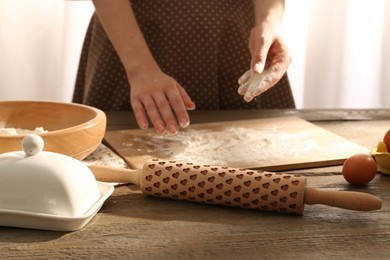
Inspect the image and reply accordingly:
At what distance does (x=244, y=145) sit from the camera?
1314 millimetres

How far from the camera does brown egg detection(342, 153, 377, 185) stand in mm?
1058

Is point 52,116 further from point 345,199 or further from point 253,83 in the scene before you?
point 345,199

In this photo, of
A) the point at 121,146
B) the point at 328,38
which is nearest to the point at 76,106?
the point at 121,146

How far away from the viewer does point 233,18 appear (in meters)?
1.87

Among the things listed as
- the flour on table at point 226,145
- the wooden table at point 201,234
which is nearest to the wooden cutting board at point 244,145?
the flour on table at point 226,145

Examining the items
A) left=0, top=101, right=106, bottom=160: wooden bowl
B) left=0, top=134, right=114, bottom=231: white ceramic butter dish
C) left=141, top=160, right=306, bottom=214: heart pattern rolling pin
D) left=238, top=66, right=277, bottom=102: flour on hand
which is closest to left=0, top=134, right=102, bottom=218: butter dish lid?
left=0, top=134, right=114, bottom=231: white ceramic butter dish

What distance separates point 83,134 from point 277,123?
22.5 inches

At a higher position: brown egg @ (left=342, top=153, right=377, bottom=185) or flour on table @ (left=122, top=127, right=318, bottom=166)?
brown egg @ (left=342, top=153, right=377, bottom=185)

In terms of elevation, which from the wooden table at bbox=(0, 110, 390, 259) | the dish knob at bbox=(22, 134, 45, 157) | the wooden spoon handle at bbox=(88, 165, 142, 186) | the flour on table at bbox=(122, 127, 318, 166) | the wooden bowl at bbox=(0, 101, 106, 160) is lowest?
the flour on table at bbox=(122, 127, 318, 166)

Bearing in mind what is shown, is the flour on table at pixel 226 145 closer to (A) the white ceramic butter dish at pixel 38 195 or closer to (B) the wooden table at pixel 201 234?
(B) the wooden table at pixel 201 234

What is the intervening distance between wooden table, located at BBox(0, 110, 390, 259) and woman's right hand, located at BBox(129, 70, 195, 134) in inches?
13.1

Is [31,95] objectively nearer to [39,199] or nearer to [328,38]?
[328,38]

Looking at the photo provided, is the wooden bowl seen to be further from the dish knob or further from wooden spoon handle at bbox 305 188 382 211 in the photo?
wooden spoon handle at bbox 305 188 382 211

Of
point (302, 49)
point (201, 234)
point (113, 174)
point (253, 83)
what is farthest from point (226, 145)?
point (302, 49)
